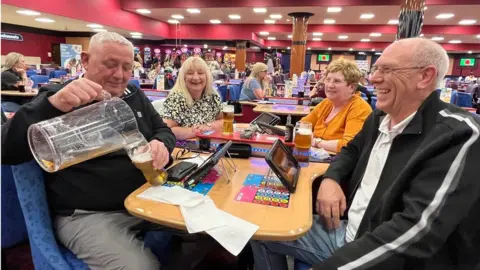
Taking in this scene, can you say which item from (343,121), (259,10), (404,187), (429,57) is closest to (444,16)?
(259,10)

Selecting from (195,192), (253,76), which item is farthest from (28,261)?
(253,76)

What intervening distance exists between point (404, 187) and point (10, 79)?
635cm

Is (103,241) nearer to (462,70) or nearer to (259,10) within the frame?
(259,10)

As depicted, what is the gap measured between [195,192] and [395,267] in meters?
0.80

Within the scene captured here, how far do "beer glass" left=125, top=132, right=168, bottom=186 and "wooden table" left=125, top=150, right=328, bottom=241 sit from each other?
52 mm

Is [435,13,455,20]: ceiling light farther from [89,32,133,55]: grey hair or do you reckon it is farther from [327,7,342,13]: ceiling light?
[89,32,133,55]: grey hair

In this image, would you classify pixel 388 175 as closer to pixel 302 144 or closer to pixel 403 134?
pixel 403 134

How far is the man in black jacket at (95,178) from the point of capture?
127 centimetres

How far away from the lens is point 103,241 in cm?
135

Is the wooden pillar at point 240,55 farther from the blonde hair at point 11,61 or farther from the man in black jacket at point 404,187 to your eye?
the man in black jacket at point 404,187

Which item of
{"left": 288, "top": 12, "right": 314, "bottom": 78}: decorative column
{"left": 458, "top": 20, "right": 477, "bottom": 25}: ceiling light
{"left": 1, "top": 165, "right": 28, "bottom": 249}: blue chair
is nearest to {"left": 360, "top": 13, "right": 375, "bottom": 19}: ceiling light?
{"left": 288, "top": 12, "right": 314, "bottom": 78}: decorative column

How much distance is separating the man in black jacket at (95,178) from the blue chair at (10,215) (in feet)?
0.87

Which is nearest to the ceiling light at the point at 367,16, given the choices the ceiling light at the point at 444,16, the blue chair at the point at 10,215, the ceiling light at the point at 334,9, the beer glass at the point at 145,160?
the ceiling light at the point at 334,9

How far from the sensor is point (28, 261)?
6.80 ft
